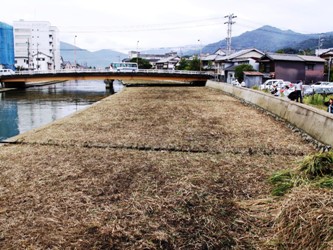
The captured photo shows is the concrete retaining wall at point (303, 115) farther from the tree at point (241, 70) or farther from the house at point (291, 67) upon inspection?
the house at point (291, 67)

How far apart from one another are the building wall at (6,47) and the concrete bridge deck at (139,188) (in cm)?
6786

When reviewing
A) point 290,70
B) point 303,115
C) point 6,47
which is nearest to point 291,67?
point 290,70

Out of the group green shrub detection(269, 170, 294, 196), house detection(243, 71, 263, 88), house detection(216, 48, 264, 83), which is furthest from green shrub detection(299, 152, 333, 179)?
house detection(216, 48, 264, 83)

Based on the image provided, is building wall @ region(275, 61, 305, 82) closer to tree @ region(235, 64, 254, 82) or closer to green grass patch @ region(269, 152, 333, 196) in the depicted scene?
tree @ region(235, 64, 254, 82)

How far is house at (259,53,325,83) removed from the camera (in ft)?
135

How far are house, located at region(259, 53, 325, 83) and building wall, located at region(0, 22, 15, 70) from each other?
53.1 meters

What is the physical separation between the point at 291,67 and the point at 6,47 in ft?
190

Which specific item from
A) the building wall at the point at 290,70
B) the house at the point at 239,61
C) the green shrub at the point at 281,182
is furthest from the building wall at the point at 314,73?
the green shrub at the point at 281,182

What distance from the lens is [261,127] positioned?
Result: 9.78 meters

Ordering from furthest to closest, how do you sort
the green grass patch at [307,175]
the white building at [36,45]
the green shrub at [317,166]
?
the white building at [36,45] < the green shrub at [317,166] < the green grass patch at [307,175]

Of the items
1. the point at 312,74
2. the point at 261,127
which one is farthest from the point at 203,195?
the point at 312,74

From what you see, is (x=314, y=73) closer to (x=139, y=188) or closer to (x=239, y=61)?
(x=239, y=61)

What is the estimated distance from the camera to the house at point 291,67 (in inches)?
1615

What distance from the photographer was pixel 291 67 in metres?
41.8
